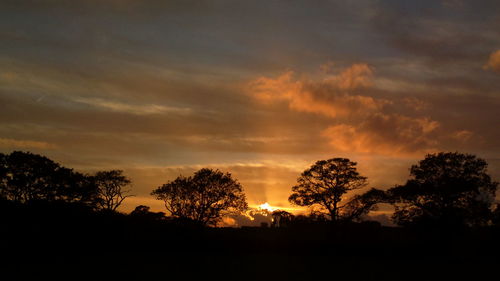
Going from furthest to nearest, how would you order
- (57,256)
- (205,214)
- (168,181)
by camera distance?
(168,181)
(205,214)
(57,256)

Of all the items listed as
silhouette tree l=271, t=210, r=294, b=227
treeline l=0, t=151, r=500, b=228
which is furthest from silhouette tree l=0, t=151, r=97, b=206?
silhouette tree l=271, t=210, r=294, b=227

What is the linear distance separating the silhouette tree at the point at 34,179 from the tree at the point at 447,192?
4621 centimetres

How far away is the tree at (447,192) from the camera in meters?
60.1

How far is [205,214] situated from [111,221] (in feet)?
105

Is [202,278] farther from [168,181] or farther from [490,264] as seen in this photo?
[168,181]

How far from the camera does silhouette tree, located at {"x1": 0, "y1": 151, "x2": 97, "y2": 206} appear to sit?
6600 centimetres

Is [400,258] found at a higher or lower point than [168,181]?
lower

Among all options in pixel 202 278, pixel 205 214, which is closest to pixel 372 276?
pixel 202 278

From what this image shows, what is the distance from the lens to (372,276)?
104ft

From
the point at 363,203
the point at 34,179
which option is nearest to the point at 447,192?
the point at 363,203

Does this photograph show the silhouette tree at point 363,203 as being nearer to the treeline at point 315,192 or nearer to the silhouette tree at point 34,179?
the treeline at point 315,192

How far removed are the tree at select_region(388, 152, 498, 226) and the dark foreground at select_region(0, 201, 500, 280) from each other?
6.23m

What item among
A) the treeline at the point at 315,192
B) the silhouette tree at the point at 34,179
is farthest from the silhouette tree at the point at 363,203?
the silhouette tree at the point at 34,179

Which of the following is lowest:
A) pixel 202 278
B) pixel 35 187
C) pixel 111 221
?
pixel 202 278
